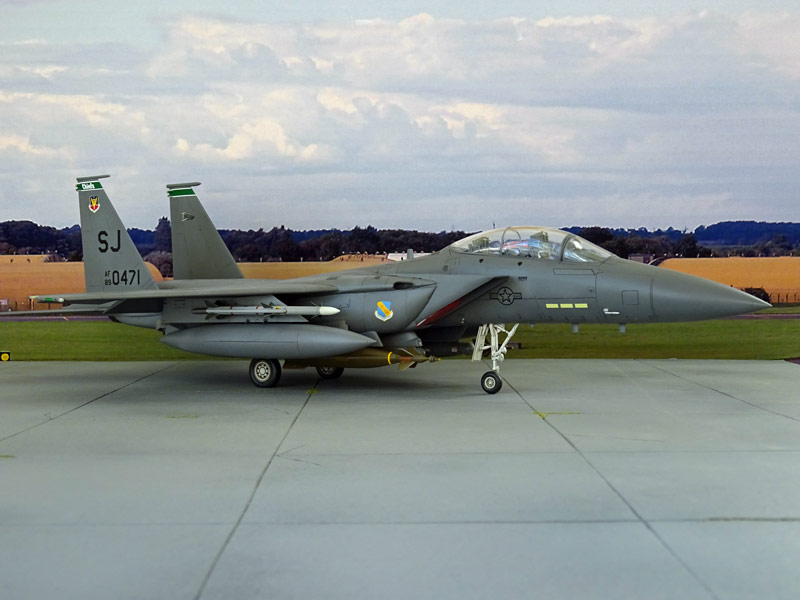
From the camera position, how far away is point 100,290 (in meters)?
11.3

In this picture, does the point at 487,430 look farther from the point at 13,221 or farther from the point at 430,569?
the point at 13,221

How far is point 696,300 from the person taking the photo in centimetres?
910

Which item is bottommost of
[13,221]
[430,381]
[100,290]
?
[430,381]

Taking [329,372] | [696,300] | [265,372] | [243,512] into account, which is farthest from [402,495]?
[329,372]

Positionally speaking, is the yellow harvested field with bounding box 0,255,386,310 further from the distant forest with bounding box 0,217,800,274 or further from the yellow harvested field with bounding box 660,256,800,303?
the yellow harvested field with bounding box 660,256,800,303

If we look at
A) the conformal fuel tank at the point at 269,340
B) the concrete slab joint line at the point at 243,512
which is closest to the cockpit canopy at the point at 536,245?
the conformal fuel tank at the point at 269,340

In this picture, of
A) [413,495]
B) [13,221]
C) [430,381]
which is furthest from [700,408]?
[13,221]

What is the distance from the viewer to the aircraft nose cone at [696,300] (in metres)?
9.04

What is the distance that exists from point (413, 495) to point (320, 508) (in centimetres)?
62

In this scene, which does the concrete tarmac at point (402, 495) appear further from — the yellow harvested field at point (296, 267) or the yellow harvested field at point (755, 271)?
the yellow harvested field at point (755, 271)

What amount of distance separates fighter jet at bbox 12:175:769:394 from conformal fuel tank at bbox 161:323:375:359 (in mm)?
14

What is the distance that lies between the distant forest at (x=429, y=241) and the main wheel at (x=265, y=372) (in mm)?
3717

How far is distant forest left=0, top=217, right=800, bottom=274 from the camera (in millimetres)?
14008

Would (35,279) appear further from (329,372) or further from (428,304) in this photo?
(428,304)
